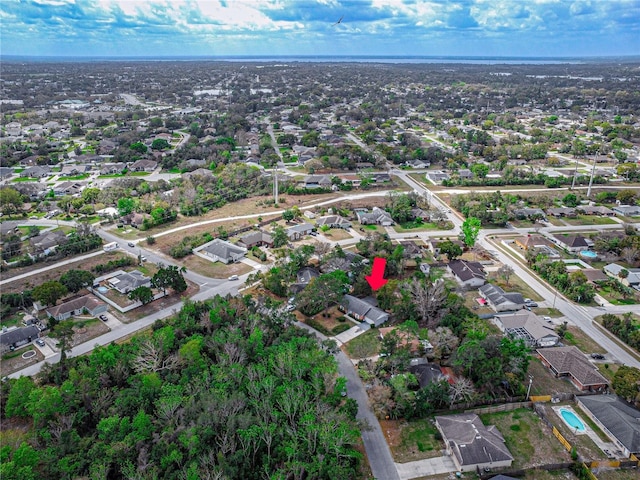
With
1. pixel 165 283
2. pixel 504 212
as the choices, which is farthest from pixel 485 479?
pixel 504 212

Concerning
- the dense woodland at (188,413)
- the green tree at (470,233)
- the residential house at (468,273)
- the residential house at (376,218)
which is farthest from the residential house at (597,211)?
the dense woodland at (188,413)

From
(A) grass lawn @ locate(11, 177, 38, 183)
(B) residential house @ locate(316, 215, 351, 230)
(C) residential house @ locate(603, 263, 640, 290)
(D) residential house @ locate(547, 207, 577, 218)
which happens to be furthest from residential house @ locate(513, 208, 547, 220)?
(A) grass lawn @ locate(11, 177, 38, 183)

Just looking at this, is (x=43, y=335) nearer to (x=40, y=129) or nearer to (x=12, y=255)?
(x=12, y=255)

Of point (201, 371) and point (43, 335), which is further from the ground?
point (201, 371)

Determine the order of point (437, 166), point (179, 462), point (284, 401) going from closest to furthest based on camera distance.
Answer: point (179, 462) → point (284, 401) → point (437, 166)

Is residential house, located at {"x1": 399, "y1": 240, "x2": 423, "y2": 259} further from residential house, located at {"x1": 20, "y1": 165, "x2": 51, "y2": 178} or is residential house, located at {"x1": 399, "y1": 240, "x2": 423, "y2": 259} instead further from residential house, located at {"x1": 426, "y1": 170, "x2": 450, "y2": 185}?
residential house, located at {"x1": 20, "y1": 165, "x2": 51, "y2": 178}

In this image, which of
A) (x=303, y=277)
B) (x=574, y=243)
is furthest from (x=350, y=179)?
(x=303, y=277)

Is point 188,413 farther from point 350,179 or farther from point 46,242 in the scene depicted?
point 350,179
